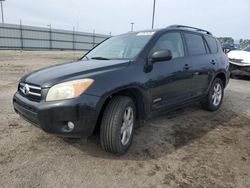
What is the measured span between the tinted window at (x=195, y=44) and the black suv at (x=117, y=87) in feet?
0.08

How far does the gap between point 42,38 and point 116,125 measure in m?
36.1

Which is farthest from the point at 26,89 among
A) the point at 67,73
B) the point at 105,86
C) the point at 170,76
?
the point at 170,76

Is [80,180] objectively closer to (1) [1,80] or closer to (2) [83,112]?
(2) [83,112]

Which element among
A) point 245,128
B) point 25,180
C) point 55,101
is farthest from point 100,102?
point 245,128

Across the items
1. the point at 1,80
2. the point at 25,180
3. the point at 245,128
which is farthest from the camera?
the point at 1,80

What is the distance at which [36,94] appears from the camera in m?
3.16

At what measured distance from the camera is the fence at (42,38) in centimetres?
3259

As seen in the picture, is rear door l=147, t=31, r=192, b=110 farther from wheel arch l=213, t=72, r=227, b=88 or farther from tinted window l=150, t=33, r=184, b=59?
wheel arch l=213, t=72, r=227, b=88

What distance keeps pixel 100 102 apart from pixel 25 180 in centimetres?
118

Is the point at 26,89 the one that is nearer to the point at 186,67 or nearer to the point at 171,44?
the point at 171,44

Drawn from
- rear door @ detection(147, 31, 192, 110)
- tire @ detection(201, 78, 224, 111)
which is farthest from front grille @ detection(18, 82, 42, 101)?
tire @ detection(201, 78, 224, 111)

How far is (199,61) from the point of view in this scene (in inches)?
193

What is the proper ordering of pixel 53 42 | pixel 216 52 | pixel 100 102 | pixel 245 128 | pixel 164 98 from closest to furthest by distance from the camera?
pixel 100 102, pixel 164 98, pixel 245 128, pixel 216 52, pixel 53 42

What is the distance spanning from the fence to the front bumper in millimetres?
32967
